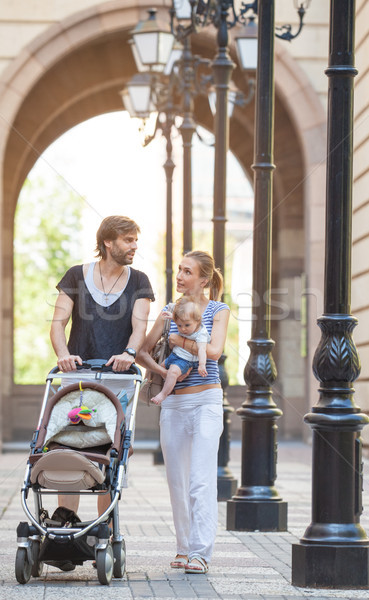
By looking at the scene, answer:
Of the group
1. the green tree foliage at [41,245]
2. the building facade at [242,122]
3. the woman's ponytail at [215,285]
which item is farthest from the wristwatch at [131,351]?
the green tree foliage at [41,245]

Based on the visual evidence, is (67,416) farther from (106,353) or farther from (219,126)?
(219,126)

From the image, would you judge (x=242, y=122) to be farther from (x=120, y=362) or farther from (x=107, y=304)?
(x=120, y=362)

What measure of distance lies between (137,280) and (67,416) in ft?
3.34

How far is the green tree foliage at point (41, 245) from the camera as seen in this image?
174 feet

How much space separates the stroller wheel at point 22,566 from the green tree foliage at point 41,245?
46.1 metres

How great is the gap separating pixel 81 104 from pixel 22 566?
23743mm

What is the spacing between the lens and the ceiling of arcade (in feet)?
82.7

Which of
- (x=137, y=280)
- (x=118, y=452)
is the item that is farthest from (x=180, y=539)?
(x=137, y=280)

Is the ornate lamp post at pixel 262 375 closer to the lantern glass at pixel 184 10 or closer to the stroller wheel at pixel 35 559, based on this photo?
the stroller wheel at pixel 35 559

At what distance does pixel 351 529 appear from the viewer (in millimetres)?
6527

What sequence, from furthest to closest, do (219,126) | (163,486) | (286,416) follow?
1. (286,416)
2. (163,486)
3. (219,126)

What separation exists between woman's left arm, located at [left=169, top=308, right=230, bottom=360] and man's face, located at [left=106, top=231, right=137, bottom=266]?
504mm

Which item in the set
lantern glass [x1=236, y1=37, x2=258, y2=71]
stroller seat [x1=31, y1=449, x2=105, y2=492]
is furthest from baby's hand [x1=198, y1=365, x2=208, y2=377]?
lantern glass [x1=236, y1=37, x2=258, y2=71]

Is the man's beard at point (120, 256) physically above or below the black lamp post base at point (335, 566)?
above
